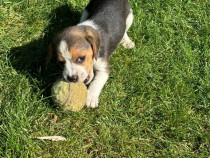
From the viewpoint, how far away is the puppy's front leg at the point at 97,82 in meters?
5.36

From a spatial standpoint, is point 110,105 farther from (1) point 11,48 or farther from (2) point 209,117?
(1) point 11,48

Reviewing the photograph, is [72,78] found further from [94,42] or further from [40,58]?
[40,58]

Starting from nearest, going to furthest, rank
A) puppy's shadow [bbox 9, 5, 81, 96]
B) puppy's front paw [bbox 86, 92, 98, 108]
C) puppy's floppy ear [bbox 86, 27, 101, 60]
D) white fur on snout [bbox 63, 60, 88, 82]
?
white fur on snout [bbox 63, 60, 88, 82] → puppy's floppy ear [bbox 86, 27, 101, 60] → puppy's front paw [bbox 86, 92, 98, 108] → puppy's shadow [bbox 9, 5, 81, 96]

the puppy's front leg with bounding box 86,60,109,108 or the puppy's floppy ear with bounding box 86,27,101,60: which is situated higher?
the puppy's floppy ear with bounding box 86,27,101,60

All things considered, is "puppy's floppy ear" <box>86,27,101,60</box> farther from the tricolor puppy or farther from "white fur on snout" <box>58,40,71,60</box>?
"white fur on snout" <box>58,40,71,60</box>

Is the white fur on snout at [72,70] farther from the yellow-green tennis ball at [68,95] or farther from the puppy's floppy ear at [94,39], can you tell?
the puppy's floppy ear at [94,39]

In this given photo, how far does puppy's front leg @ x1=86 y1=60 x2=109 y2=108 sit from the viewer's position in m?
5.36

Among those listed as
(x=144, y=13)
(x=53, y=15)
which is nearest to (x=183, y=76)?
(x=144, y=13)

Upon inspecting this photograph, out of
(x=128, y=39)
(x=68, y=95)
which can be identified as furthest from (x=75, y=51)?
(x=128, y=39)

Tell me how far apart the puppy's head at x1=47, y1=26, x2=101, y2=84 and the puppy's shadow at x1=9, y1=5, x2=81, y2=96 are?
0.71m

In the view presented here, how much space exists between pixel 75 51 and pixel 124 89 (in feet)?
4.60

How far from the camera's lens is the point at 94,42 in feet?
17.2

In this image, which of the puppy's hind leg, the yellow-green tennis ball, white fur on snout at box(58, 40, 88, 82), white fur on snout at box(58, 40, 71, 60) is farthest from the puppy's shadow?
the puppy's hind leg

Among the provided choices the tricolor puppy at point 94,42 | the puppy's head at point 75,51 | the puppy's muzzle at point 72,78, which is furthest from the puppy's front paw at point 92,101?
the puppy's muzzle at point 72,78
